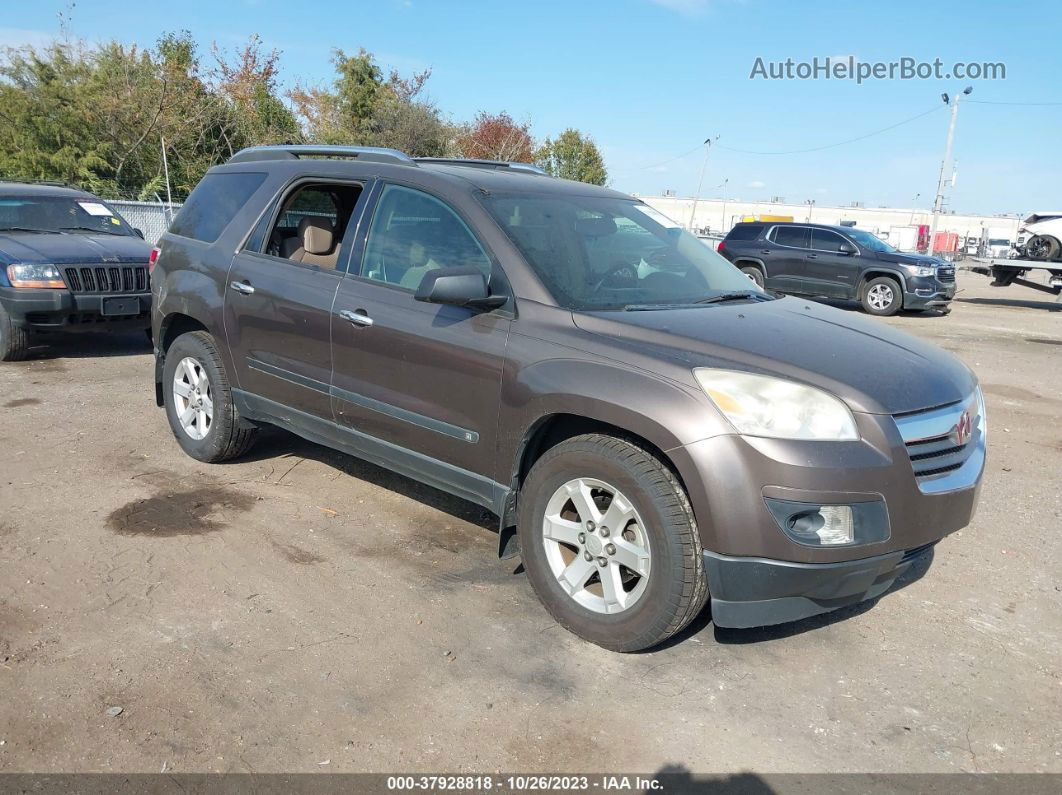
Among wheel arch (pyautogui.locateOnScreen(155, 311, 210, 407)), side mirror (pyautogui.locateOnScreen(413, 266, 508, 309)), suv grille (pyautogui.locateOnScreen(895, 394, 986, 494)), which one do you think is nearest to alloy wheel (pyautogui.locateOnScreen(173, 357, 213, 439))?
wheel arch (pyautogui.locateOnScreen(155, 311, 210, 407))

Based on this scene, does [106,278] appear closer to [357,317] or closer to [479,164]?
[479,164]

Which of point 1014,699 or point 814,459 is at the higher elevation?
point 814,459

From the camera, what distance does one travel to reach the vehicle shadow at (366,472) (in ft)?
16.0

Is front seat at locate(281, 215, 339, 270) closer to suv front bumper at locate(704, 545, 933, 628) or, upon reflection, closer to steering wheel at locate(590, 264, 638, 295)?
steering wheel at locate(590, 264, 638, 295)

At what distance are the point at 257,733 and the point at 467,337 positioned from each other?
1795 mm

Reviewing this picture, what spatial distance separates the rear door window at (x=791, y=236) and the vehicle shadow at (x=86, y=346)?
12.7 m

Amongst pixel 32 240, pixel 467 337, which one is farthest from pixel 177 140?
pixel 467 337

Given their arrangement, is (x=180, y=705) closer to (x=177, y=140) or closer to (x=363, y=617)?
(x=363, y=617)

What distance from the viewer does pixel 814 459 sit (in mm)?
Answer: 2979

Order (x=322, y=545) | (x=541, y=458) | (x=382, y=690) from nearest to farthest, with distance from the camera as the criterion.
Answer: (x=382, y=690), (x=541, y=458), (x=322, y=545)

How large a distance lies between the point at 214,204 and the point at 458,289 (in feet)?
8.48

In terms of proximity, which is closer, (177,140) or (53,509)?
(53,509)

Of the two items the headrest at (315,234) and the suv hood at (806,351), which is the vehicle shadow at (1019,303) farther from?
the headrest at (315,234)

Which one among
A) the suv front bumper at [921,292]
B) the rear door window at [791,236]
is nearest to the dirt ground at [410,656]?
the suv front bumper at [921,292]
